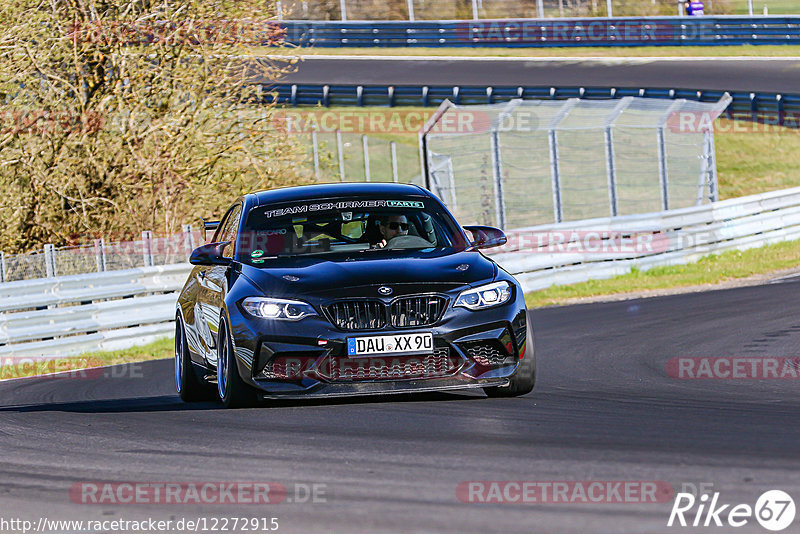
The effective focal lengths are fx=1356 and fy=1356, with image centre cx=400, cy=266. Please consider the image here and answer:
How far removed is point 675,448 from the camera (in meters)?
6.36

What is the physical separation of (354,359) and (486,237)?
5.64 feet

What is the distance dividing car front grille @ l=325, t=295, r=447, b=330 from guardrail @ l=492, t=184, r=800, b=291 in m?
11.4

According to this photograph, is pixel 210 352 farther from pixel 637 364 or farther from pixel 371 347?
pixel 637 364

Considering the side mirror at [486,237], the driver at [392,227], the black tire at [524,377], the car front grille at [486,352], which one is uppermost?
the driver at [392,227]

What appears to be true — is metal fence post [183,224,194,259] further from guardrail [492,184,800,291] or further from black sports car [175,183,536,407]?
black sports car [175,183,536,407]

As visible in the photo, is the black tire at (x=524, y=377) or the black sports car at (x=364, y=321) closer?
the black sports car at (x=364, y=321)

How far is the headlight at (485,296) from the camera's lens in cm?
840

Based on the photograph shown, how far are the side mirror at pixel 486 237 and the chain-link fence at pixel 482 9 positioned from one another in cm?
4075

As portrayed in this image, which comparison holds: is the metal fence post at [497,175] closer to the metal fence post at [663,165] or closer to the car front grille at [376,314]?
the metal fence post at [663,165]

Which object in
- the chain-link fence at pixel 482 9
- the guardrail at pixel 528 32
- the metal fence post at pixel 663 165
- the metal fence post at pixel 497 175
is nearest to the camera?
the metal fence post at pixel 497 175

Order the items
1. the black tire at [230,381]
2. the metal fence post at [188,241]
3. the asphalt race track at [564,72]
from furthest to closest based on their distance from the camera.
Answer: the asphalt race track at [564,72] → the metal fence post at [188,241] → the black tire at [230,381]

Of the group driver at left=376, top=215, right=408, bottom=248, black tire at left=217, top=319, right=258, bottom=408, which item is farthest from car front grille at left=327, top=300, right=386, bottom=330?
driver at left=376, top=215, right=408, bottom=248

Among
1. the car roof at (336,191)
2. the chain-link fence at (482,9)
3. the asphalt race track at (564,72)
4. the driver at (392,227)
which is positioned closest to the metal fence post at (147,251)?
the car roof at (336,191)

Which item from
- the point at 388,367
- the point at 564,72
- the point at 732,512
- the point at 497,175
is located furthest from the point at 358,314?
the point at 564,72
